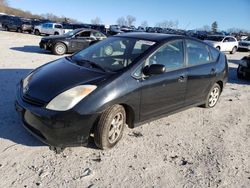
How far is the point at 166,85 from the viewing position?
493 cm

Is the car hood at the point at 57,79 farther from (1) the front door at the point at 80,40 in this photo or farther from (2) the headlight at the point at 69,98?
(1) the front door at the point at 80,40

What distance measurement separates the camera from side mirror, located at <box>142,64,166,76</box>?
454 cm

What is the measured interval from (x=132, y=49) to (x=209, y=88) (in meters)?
2.17

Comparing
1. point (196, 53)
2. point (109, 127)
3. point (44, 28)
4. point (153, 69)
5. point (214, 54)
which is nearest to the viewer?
point (109, 127)

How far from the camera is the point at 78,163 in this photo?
3.91 meters

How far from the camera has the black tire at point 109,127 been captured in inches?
160

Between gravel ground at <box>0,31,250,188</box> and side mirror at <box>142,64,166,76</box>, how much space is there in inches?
41.0

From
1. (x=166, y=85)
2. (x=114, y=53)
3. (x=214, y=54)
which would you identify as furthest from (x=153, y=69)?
(x=214, y=54)

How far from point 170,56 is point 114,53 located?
93 centimetres

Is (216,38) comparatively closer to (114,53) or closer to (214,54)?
(214,54)

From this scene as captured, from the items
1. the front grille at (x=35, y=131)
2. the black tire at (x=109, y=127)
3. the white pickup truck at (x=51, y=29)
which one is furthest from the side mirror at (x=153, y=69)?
the white pickup truck at (x=51, y=29)

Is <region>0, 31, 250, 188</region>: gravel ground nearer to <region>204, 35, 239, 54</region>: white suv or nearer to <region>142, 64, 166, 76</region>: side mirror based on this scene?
<region>142, 64, 166, 76</region>: side mirror

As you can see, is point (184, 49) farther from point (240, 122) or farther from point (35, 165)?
point (35, 165)

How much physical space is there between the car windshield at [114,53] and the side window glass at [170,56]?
0.61 feet
